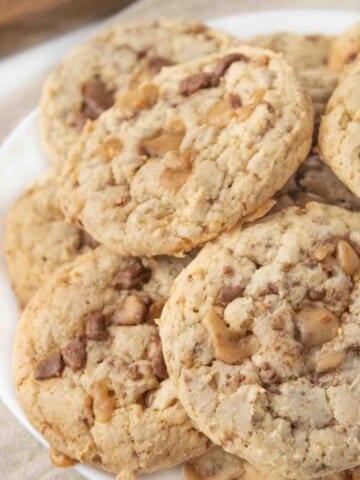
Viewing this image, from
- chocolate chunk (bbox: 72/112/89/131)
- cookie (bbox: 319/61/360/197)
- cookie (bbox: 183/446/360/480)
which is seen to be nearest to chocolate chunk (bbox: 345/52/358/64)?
cookie (bbox: 319/61/360/197)

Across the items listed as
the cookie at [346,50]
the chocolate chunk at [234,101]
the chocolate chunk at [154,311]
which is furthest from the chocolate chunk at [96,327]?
the cookie at [346,50]

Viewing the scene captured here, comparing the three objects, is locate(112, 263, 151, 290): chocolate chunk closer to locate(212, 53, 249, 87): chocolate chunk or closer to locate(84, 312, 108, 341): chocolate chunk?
locate(84, 312, 108, 341): chocolate chunk

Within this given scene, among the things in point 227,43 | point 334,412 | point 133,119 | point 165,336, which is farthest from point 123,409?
point 227,43

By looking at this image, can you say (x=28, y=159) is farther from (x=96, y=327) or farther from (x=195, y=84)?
(x=96, y=327)

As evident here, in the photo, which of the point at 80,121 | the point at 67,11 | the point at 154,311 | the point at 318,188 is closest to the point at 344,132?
the point at 318,188

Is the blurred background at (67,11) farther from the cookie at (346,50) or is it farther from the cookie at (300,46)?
the cookie at (346,50)
